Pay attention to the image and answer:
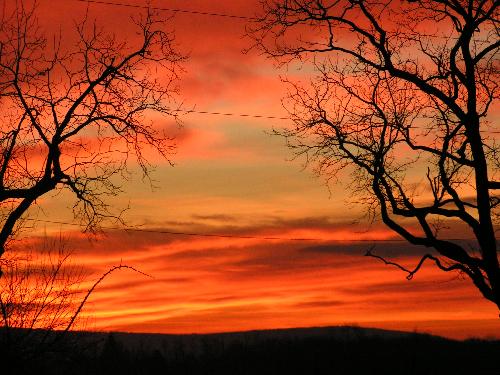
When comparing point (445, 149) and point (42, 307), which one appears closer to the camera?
point (42, 307)

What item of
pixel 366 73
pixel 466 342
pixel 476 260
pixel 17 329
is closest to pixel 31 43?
pixel 366 73

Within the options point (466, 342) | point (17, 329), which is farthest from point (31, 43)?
point (466, 342)

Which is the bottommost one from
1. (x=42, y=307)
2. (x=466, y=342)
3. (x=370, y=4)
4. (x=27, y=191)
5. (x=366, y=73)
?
(x=466, y=342)

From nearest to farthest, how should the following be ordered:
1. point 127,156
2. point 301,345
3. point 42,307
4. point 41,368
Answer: point 41,368
point 42,307
point 127,156
point 301,345

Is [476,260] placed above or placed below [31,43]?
below

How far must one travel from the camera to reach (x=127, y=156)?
62.8ft

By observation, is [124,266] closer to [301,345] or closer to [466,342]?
[301,345]

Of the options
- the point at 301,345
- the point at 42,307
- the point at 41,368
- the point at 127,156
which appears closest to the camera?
the point at 41,368

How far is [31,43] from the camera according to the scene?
59.4 ft

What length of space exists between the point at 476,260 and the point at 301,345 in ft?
89.4

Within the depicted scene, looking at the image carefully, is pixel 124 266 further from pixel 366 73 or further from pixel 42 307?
pixel 366 73

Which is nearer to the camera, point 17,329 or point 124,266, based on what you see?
point 17,329

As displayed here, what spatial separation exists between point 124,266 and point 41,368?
77.5 inches

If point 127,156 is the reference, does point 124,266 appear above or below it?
below
